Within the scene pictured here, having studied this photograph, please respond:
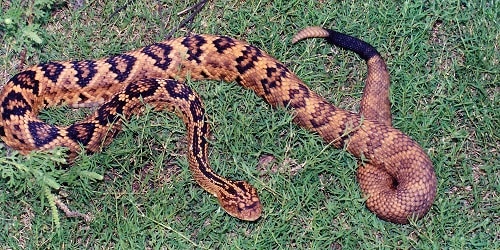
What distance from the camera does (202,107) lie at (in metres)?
5.45

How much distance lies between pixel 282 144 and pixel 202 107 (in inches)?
25.0

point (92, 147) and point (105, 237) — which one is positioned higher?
point (92, 147)

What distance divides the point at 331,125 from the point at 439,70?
3.48 ft

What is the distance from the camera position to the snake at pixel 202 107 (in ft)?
16.6

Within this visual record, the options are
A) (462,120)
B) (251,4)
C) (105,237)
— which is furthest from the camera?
(251,4)

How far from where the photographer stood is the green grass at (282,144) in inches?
199

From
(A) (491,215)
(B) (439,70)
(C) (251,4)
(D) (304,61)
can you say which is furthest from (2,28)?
(A) (491,215)

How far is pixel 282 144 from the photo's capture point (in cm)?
543

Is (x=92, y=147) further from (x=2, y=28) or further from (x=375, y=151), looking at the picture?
(x=375, y=151)

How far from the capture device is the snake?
5.05m

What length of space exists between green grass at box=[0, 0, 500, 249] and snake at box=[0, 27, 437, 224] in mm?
101

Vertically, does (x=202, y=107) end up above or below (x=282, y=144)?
above

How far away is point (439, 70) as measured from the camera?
18.9 ft

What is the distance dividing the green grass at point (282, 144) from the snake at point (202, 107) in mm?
101
